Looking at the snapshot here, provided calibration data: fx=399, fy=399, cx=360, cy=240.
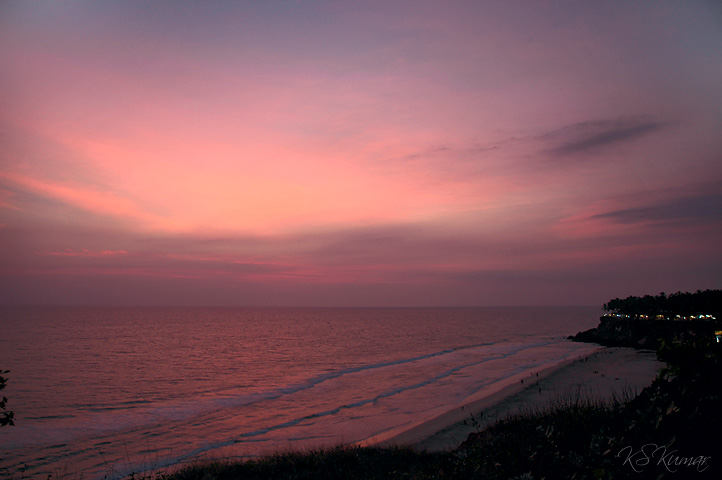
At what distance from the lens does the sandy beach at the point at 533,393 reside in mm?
17375

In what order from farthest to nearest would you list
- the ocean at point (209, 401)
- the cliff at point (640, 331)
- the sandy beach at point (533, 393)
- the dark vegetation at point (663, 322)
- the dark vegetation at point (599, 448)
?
1. the dark vegetation at point (663, 322)
2. the cliff at point (640, 331)
3. the ocean at point (209, 401)
4. the sandy beach at point (533, 393)
5. the dark vegetation at point (599, 448)

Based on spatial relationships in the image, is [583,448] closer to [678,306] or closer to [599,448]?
[599,448]

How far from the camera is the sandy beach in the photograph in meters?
17.4

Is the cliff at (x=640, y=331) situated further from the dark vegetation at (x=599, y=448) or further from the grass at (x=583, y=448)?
the dark vegetation at (x=599, y=448)

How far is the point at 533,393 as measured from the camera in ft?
82.6

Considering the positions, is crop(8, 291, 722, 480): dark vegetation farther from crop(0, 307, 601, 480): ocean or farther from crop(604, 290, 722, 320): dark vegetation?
crop(604, 290, 722, 320): dark vegetation

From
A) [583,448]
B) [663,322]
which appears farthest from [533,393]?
[663,322]

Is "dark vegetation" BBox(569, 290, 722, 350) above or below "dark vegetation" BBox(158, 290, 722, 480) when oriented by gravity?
below

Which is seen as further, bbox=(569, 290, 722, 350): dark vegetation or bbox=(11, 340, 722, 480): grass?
bbox=(569, 290, 722, 350): dark vegetation

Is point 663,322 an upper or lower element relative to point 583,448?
lower

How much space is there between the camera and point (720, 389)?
6926 mm

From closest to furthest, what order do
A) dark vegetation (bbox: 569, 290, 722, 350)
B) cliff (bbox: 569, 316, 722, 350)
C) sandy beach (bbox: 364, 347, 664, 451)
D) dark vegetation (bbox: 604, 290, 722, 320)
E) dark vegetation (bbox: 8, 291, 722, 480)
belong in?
dark vegetation (bbox: 8, 291, 722, 480) < sandy beach (bbox: 364, 347, 664, 451) < cliff (bbox: 569, 316, 722, 350) < dark vegetation (bbox: 569, 290, 722, 350) < dark vegetation (bbox: 604, 290, 722, 320)

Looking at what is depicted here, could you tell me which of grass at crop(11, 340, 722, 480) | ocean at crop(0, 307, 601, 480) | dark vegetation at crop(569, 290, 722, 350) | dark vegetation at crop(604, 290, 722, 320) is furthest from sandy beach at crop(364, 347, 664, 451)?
dark vegetation at crop(604, 290, 722, 320)

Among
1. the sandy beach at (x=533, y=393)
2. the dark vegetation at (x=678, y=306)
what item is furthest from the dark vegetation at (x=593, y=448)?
the dark vegetation at (x=678, y=306)
